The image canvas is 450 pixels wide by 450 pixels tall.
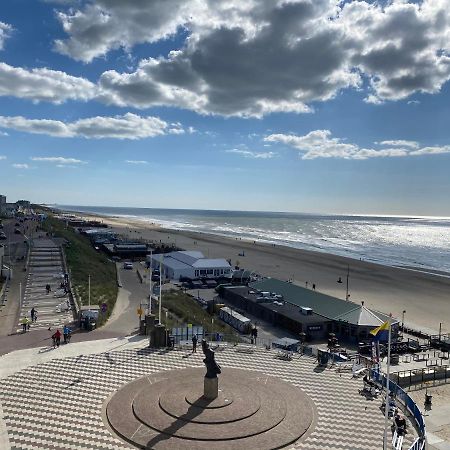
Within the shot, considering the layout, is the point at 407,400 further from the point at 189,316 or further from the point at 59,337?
the point at 189,316

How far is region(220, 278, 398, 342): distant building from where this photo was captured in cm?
3994

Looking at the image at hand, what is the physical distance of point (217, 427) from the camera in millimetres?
16016

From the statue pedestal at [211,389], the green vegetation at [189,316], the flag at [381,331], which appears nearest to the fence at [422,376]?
the flag at [381,331]

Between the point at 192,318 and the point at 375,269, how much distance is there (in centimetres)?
5572

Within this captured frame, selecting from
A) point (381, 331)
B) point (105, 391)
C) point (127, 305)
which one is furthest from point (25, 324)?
point (381, 331)

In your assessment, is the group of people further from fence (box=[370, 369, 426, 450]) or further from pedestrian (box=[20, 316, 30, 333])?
fence (box=[370, 369, 426, 450])

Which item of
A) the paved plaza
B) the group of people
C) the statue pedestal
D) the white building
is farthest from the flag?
the white building

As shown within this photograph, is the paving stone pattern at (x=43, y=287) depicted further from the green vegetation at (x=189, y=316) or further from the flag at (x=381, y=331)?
the flag at (x=381, y=331)

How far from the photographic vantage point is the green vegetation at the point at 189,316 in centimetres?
3541

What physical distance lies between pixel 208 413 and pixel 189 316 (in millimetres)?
21283

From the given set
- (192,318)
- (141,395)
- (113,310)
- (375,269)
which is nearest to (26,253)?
(113,310)

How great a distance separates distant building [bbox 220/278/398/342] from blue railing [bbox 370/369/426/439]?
17.3 m

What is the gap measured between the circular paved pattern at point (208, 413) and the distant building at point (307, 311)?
2067 cm

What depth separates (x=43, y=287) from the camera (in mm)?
42062
